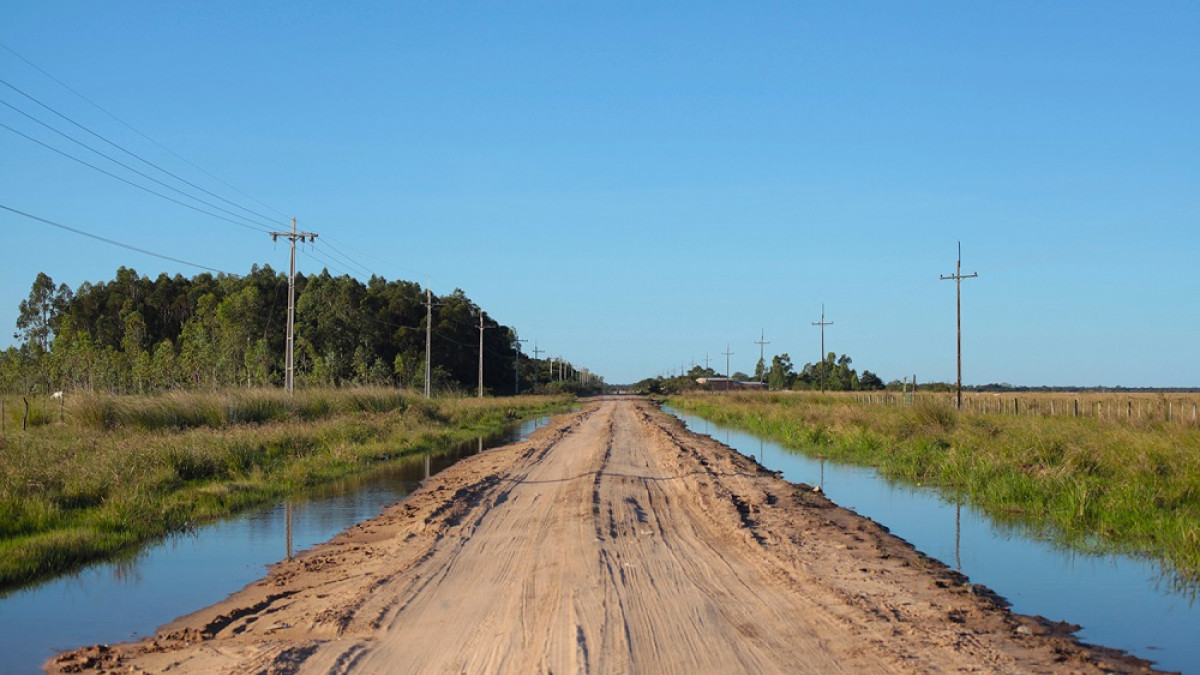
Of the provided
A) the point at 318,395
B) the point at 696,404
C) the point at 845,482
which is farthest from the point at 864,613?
the point at 696,404

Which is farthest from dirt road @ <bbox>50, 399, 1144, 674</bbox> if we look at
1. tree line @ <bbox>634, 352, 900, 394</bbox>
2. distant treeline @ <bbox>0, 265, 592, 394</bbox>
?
tree line @ <bbox>634, 352, 900, 394</bbox>

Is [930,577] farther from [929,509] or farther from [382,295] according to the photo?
[382,295]

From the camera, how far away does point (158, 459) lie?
18.2 m

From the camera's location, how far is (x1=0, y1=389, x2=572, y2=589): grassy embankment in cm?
1295

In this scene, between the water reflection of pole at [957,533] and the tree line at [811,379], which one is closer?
the water reflection of pole at [957,533]

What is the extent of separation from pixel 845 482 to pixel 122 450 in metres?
16.6

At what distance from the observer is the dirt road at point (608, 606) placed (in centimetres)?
691

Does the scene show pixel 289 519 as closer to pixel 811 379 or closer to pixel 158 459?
pixel 158 459

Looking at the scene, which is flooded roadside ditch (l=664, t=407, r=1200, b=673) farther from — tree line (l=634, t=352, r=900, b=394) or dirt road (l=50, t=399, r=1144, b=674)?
tree line (l=634, t=352, r=900, b=394)

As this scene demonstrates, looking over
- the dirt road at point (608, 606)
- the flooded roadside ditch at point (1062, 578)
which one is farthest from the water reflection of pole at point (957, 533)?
the dirt road at point (608, 606)

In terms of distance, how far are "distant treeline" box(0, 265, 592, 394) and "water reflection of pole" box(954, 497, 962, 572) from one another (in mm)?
34941

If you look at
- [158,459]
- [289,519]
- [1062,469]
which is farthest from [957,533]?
[158,459]

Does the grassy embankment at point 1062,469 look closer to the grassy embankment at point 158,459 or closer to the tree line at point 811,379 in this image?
the grassy embankment at point 158,459

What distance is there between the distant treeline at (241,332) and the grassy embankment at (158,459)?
45.6 ft
